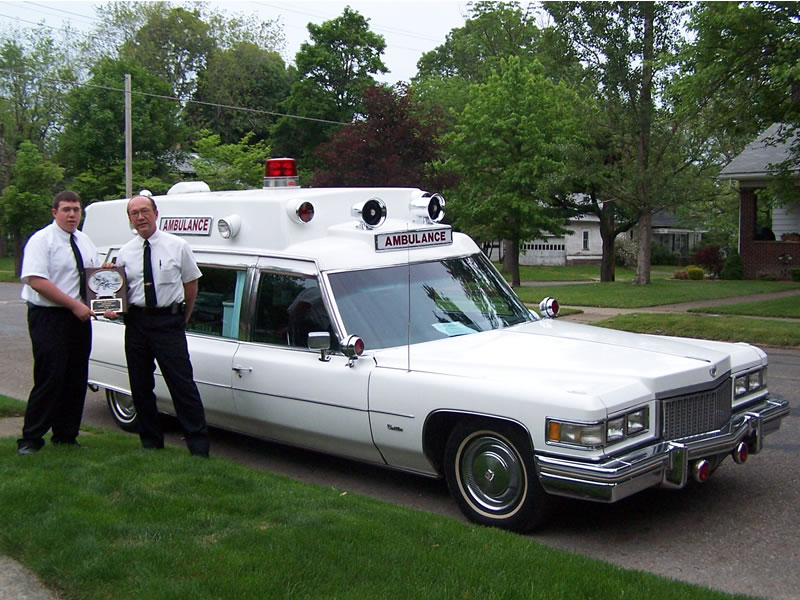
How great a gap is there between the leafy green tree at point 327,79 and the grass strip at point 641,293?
1039 inches

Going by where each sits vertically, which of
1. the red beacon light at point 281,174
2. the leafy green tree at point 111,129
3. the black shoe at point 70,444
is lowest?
the black shoe at point 70,444

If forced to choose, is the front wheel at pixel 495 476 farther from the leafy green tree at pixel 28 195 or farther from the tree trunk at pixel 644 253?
the leafy green tree at pixel 28 195

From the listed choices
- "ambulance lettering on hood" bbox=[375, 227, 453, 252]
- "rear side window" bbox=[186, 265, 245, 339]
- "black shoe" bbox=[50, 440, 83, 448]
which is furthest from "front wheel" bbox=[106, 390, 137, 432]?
"ambulance lettering on hood" bbox=[375, 227, 453, 252]

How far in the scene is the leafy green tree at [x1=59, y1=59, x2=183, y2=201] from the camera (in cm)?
3781

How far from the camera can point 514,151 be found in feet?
102

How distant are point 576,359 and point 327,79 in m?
47.8

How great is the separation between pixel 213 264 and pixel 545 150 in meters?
24.5

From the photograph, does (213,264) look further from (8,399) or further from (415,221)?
(8,399)

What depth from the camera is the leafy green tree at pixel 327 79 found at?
50.2 m

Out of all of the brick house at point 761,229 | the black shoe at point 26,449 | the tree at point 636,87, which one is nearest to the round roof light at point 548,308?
the black shoe at point 26,449

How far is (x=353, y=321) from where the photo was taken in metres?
6.23

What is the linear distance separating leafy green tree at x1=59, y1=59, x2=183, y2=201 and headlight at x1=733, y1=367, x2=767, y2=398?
34.3m

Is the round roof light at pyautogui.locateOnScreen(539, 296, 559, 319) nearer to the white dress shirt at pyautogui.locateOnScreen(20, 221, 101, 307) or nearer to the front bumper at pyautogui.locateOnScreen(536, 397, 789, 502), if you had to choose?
the front bumper at pyautogui.locateOnScreen(536, 397, 789, 502)

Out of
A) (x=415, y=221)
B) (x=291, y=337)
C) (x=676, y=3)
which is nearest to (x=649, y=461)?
(x=291, y=337)
